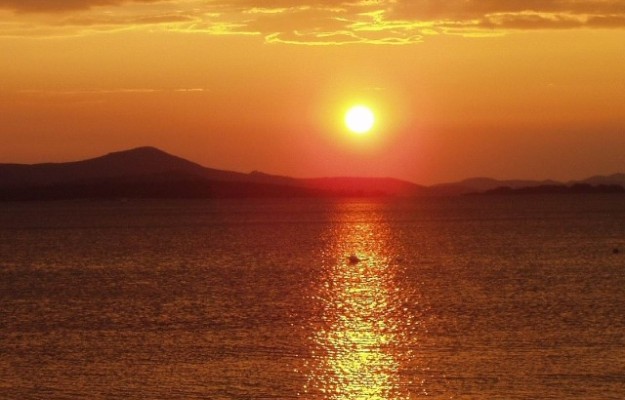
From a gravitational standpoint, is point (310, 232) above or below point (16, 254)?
above

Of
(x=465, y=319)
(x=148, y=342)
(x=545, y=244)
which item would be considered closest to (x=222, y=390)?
(x=148, y=342)

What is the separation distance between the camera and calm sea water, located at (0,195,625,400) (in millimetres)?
30828

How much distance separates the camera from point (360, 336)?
40594mm

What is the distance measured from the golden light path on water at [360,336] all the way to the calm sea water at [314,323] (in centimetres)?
11

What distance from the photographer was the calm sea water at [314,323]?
3083 cm

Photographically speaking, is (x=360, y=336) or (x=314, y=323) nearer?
(x=360, y=336)

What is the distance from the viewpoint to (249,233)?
438 feet

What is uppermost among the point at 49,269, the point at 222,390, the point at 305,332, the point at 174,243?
the point at 174,243

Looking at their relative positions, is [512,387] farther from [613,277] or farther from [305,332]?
[613,277]

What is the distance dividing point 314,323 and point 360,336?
4493 millimetres

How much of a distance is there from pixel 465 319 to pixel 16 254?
61.0 meters

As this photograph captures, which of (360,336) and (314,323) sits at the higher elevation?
(314,323)

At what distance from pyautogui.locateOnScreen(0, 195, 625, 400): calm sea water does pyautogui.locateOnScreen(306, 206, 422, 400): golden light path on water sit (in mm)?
107

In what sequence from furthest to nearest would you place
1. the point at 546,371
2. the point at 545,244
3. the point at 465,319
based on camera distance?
the point at 545,244 < the point at 465,319 < the point at 546,371
